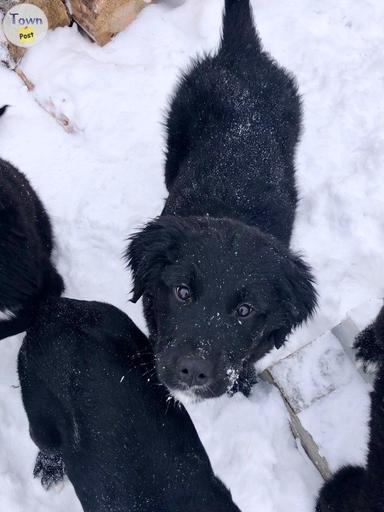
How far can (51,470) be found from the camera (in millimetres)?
3031

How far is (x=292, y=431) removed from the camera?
320 cm

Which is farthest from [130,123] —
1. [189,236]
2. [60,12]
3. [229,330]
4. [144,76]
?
[229,330]

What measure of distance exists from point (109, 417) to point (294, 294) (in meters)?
0.97

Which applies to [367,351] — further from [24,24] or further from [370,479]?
[24,24]

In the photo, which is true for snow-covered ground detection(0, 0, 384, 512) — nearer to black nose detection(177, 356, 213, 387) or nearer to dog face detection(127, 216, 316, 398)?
dog face detection(127, 216, 316, 398)

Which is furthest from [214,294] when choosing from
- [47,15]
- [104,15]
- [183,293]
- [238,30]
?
[47,15]

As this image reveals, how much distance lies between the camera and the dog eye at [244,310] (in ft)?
7.61

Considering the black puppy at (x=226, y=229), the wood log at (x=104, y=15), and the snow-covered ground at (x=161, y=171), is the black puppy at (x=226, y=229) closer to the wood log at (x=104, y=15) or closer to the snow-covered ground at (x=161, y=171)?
the snow-covered ground at (x=161, y=171)

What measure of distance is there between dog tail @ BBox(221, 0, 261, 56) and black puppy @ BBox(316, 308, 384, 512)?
171cm

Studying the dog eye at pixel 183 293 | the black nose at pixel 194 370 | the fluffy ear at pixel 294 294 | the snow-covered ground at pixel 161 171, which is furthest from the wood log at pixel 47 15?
the black nose at pixel 194 370

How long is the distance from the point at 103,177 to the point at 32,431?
1840 millimetres

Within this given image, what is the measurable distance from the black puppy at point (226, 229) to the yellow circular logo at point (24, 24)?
4.28ft

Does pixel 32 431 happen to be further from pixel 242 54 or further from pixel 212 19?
pixel 212 19

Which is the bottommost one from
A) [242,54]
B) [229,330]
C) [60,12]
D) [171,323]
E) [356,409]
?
[356,409]
